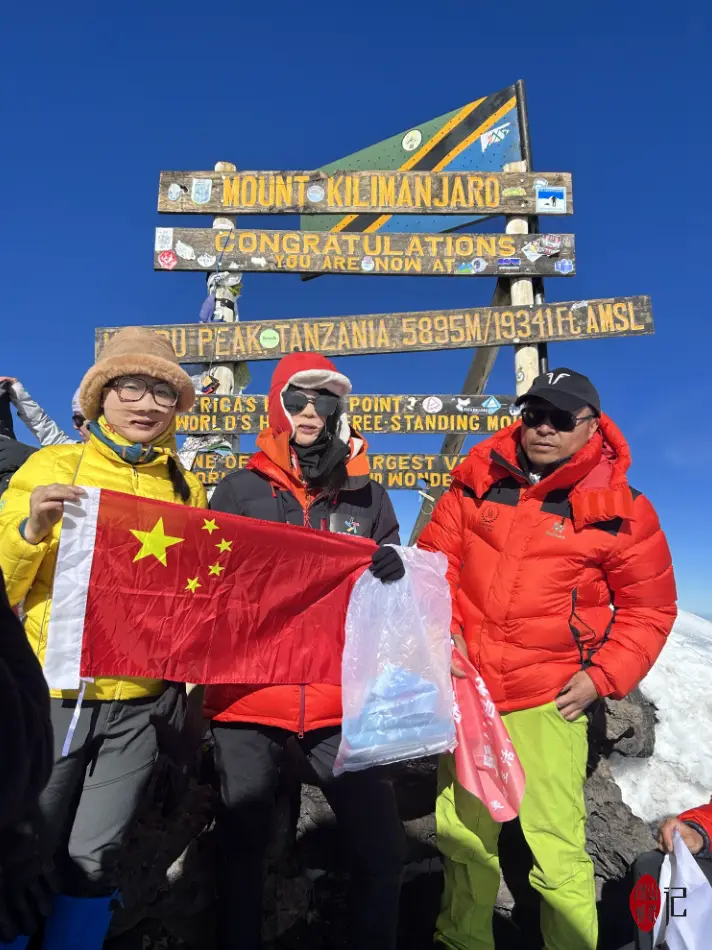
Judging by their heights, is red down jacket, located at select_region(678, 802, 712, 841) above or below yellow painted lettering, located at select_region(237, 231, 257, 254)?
below

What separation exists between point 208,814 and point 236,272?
5.38 m

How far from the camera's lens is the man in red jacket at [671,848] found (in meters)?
2.37

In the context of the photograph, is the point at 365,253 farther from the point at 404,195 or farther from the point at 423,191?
the point at 423,191

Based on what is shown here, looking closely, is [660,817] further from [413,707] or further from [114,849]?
[114,849]

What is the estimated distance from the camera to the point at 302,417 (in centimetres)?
326

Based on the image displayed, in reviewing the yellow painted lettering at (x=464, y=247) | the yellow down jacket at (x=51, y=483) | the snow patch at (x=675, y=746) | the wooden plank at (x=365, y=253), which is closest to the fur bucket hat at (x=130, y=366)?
the yellow down jacket at (x=51, y=483)

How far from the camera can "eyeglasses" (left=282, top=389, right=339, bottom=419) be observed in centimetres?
326

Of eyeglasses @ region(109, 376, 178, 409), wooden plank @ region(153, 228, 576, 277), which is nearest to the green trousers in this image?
eyeglasses @ region(109, 376, 178, 409)

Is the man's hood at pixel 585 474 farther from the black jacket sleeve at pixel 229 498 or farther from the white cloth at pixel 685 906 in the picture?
the white cloth at pixel 685 906

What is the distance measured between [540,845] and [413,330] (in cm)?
515

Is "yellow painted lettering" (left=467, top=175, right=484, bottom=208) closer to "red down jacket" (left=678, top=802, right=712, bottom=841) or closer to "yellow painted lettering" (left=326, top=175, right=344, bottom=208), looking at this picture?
"yellow painted lettering" (left=326, top=175, right=344, bottom=208)

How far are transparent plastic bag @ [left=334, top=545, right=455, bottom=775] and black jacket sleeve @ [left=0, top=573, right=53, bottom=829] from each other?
1763mm

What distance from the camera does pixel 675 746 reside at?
5.43 metres

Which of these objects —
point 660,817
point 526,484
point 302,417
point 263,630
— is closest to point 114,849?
point 263,630
